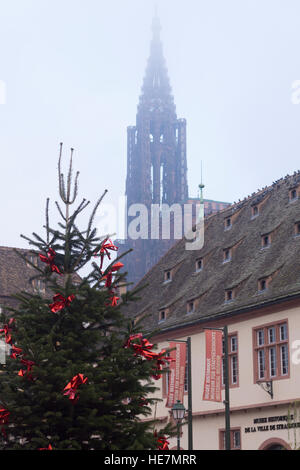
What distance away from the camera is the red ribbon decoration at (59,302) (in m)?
14.7

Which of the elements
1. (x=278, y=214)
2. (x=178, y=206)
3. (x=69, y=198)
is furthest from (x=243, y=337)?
(x=178, y=206)

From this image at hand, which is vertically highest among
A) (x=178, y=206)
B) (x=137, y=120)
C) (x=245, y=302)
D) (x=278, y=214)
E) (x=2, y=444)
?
(x=137, y=120)

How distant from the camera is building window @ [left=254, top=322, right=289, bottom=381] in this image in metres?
33.8

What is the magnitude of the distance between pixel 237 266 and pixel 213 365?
748cm

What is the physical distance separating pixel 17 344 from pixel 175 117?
138574 mm

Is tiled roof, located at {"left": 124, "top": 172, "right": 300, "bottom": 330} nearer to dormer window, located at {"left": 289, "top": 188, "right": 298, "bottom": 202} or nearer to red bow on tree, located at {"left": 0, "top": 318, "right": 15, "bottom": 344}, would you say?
dormer window, located at {"left": 289, "top": 188, "right": 298, "bottom": 202}

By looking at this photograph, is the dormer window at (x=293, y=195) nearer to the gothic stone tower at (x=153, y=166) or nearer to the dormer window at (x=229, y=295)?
the dormer window at (x=229, y=295)

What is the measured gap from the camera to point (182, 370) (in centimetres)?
3431

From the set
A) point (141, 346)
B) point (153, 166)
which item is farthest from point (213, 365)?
point (153, 166)

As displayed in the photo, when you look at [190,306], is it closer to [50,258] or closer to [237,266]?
[237,266]

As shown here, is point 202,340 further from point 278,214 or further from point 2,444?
point 2,444

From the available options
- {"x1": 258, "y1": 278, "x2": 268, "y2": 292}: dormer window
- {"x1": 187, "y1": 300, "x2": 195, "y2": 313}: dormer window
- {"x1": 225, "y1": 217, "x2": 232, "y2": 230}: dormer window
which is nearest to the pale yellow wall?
{"x1": 258, "y1": 278, "x2": 268, "y2": 292}: dormer window

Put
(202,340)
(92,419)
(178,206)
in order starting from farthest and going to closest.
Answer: (178,206) < (202,340) < (92,419)

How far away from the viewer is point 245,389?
116 ft
